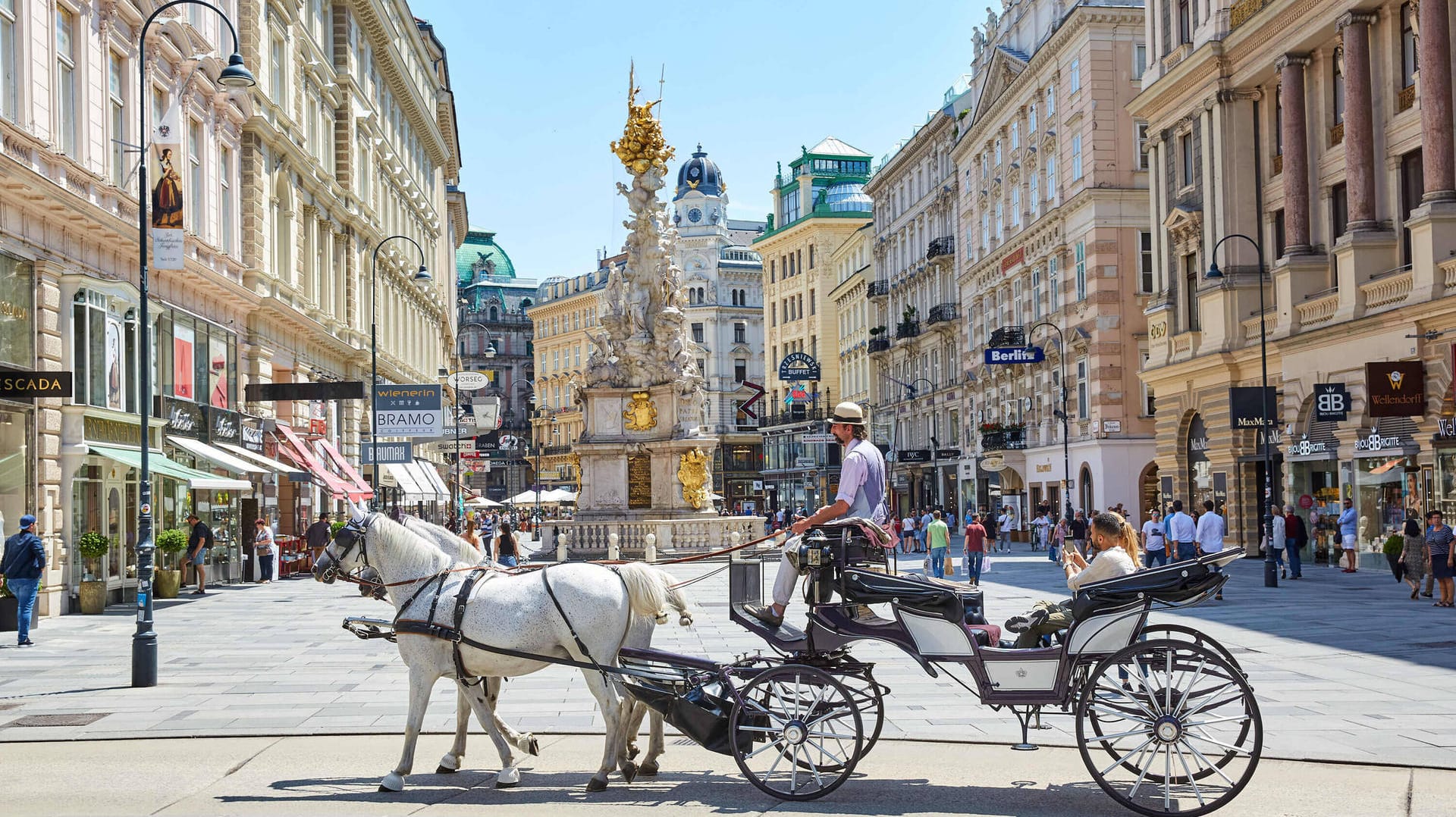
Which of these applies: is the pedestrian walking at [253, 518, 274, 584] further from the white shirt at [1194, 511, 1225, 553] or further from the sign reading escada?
the sign reading escada

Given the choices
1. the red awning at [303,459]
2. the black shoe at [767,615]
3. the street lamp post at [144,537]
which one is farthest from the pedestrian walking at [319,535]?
the black shoe at [767,615]

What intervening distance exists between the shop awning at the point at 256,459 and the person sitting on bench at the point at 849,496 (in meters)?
23.4

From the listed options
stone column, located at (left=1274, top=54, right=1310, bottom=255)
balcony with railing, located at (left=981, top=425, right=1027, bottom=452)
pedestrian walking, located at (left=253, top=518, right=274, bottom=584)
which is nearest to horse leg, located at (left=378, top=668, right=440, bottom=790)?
pedestrian walking, located at (left=253, top=518, right=274, bottom=584)

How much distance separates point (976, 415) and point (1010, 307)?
762 cm

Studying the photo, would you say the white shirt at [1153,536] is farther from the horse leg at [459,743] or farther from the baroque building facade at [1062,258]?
the baroque building facade at [1062,258]

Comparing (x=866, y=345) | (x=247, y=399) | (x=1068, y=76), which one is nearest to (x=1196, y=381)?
(x=1068, y=76)

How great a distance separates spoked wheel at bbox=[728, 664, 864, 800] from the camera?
9383mm

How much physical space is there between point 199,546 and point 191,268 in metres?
5.63

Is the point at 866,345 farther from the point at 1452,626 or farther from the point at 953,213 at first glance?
the point at 1452,626

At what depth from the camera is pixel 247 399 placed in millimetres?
35531

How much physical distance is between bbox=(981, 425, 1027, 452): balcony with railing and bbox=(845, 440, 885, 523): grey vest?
52.5 m

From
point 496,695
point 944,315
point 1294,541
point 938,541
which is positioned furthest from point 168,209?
point 944,315

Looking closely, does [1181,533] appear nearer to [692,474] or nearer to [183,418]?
[692,474]

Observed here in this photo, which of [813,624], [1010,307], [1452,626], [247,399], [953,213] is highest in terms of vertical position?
[953,213]
